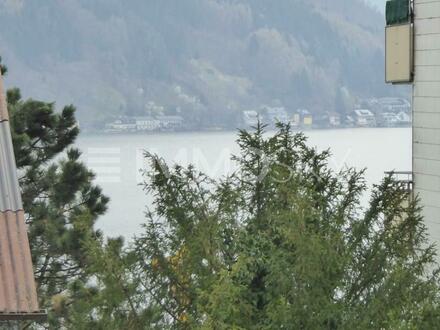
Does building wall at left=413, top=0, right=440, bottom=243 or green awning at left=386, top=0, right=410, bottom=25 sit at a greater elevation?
green awning at left=386, top=0, right=410, bottom=25

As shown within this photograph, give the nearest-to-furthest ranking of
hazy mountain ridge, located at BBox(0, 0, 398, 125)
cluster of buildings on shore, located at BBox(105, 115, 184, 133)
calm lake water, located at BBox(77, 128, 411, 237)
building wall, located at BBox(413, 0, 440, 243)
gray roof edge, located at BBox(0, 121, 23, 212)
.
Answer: gray roof edge, located at BBox(0, 121, 23, 212) < building wall, located at BBox(413, 0, 440, 243) < calm lake water, located at BBox(77, 128, 411, 237) < cluster of buildings on shore, located at BBox(105, 115, 184, 133) < hazy mountain ridge, located at BBox(0, 0, 398, 125)

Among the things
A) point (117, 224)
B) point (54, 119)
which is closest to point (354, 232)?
point (54, 119)

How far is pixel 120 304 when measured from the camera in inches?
367

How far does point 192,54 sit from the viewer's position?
145000mm

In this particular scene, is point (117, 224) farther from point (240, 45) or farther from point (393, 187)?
point (240, 45)

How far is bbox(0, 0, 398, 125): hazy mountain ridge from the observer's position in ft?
392

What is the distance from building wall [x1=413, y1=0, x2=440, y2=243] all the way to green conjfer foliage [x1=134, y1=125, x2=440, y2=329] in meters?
8.33

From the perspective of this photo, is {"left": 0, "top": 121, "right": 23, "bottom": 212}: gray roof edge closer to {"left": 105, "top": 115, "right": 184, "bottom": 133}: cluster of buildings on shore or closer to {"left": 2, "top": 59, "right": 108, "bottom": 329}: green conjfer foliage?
{"left": 2, "top": 59, "right": 108, "bottom": 329}: green conjfer foliage

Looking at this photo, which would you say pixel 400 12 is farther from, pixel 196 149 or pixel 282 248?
pixel 196 149

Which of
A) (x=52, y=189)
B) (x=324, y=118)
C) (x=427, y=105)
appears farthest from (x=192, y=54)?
(x=427, y=105)

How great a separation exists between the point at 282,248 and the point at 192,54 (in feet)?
449

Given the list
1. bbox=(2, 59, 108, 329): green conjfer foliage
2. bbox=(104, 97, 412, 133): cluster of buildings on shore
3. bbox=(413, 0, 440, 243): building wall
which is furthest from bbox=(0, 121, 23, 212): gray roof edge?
bbox=(104, 97, 412, 133): cluster of buildings on shore

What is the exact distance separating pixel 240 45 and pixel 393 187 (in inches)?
5434

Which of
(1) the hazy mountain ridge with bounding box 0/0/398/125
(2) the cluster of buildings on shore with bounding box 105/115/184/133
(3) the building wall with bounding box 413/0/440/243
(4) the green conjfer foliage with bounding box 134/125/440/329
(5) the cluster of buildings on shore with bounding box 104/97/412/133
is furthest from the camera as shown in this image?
(1) the hazy mountain ridge with bounding box 0/0/398/125
